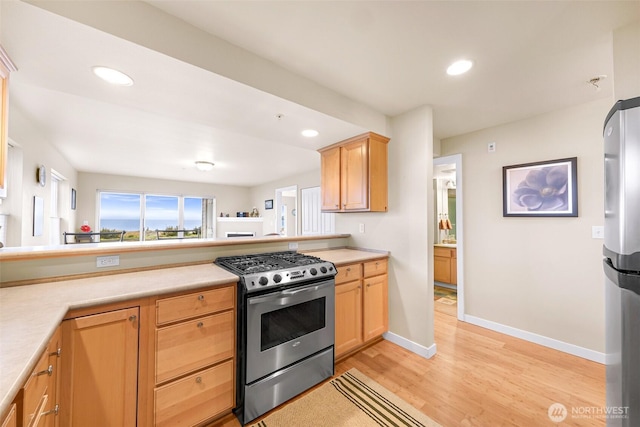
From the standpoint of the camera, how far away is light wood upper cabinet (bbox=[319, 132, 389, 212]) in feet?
8.62

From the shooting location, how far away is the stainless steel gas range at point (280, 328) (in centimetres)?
165

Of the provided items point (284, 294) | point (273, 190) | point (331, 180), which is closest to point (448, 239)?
point (331, 180)

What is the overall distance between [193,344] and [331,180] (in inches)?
84.2

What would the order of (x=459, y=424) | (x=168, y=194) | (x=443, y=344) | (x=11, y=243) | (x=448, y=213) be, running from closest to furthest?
(x=459, y=424)
(x=11, y=243)
(x=443, y=344)
(x=448, y=213)
(x=168, y=194)

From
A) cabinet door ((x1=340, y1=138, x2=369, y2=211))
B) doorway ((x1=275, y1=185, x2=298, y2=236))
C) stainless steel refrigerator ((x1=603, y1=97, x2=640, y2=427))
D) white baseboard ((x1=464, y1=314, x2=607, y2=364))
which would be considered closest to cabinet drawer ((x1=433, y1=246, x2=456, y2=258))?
white baseboard ((x1=464, y1=314, x2=607, y2=364))

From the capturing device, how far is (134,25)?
4.22 feet

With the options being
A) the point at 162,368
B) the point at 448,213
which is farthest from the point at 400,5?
the point at 448,213

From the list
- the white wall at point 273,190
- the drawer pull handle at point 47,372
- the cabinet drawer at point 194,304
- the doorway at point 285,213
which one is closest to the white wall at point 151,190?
the white wall at point 273,190

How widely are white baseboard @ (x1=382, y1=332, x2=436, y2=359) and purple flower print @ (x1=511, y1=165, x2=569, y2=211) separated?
185 cm

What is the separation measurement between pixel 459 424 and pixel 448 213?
4435mm

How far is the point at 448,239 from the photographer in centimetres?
528

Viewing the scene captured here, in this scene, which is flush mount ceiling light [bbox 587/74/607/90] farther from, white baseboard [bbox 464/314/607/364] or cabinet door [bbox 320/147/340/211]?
white baseboard [bbox 464/314/607/364]

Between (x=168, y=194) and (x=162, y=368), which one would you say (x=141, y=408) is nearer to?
(x=162, y=368)

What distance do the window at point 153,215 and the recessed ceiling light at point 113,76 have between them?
5.22 m
